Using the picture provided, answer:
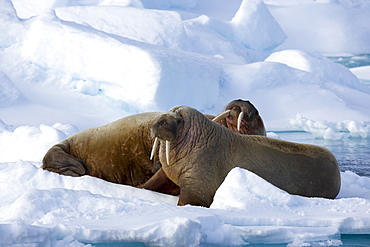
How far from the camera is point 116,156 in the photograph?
447 centimetres

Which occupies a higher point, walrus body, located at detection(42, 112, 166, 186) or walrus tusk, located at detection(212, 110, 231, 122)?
walrus tusk, located at detection(212, 110, 231, 122)

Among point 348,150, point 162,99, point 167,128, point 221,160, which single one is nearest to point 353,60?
point 162,99

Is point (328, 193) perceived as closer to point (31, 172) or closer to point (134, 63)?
point (31, 172)

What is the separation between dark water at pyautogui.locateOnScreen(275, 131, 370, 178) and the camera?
278 inches

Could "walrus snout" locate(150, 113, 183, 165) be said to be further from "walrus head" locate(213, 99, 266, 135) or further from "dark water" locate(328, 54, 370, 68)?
"dark water" locate(328, 54, 370, 68)

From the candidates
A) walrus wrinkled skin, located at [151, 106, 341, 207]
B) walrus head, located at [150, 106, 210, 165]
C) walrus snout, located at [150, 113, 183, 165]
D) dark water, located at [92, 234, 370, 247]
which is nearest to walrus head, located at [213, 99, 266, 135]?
walrus wrinkled skin, located at [151, 106, 341, 207]

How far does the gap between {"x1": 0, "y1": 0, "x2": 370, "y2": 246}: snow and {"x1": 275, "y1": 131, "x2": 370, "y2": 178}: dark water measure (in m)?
0.25

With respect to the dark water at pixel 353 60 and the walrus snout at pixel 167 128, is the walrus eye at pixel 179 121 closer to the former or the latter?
the walrus snout at pixel 167 128

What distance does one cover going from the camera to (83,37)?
10.8m

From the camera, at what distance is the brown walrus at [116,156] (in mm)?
4402

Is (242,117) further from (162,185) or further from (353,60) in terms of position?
(353,60)

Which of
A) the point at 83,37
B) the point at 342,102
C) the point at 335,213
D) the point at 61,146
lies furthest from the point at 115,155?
the point at 342,102

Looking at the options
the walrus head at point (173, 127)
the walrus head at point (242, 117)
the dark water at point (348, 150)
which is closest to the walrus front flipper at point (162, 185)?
the walrus head at point (173, 127)

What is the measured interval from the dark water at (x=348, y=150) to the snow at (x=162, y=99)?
25cm
